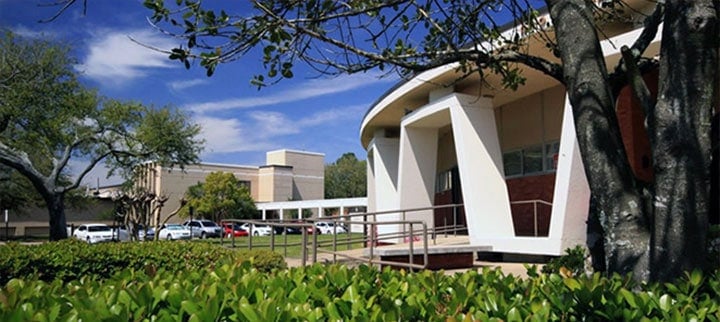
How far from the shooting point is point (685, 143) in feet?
9.96

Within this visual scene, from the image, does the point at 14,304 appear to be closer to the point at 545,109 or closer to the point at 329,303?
the point at 329,303

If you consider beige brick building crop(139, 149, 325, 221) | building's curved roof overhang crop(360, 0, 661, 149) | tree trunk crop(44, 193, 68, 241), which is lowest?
tree trunk crop(44, 193, 68, 241)

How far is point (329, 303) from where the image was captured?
2588 mm

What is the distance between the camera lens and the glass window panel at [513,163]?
17.7m

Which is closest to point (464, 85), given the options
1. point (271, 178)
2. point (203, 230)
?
point (203, 230)

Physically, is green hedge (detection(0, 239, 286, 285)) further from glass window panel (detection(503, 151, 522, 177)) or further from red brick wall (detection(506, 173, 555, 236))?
glass window panel (detection(503, 151, 522, 177))


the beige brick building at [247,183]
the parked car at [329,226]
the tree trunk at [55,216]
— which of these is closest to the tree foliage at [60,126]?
the tree trunk at [55,216]

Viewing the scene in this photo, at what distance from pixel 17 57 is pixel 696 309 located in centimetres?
2629

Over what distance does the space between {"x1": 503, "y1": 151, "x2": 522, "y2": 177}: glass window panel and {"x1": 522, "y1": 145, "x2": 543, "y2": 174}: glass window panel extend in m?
0.24

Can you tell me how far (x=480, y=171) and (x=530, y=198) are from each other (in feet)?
9.12

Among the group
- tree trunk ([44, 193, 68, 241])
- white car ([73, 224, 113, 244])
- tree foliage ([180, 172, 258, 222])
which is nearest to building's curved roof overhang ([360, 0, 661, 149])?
tree trunk ([44, 193, 68, 241])

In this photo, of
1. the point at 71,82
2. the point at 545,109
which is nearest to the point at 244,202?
the point at 71,82

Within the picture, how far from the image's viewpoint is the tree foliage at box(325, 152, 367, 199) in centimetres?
9356

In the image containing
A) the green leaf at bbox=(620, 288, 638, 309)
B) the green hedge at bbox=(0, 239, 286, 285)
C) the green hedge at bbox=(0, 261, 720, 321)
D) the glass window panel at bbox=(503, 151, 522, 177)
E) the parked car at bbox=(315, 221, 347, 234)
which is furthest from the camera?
the glass window panel at bbox=(503, 151, 522, 177)
